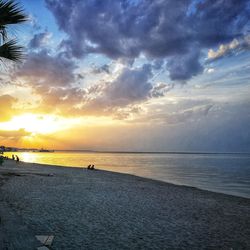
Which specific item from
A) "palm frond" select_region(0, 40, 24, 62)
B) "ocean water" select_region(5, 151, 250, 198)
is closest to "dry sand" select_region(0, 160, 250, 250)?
"palm frond" select_region(0, 40, 24, 62)

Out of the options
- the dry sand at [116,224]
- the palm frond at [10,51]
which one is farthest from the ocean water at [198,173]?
the palm frond at [10,51]

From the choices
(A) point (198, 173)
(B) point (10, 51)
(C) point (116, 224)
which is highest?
(B) point (10, 51)

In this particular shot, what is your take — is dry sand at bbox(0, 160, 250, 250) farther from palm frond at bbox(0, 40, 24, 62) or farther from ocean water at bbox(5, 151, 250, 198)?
ocean water at bbox(5, 151, 250, 198)

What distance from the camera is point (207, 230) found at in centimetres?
995

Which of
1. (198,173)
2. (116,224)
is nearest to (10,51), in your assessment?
(116,224)

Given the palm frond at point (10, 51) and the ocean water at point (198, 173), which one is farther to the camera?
the ocean water at point (198, 173)

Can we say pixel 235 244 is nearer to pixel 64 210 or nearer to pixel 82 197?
pixel 64 210

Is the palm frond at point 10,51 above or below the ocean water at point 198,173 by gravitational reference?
above

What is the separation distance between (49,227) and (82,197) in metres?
6.76

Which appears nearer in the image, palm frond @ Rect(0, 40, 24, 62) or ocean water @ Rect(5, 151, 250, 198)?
palm frond @ Rect(0, 40, 24, 62)

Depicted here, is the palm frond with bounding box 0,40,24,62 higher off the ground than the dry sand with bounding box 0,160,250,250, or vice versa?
the palm frond with bounding box 0,40,24,62

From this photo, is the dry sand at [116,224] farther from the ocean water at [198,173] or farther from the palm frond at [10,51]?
the ocean water at [198,173]

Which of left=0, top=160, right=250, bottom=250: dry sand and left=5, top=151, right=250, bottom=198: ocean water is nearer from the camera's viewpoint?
left=0, top=160, right=250, bottom=250: dry sand

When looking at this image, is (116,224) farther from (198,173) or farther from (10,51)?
(198,173)
